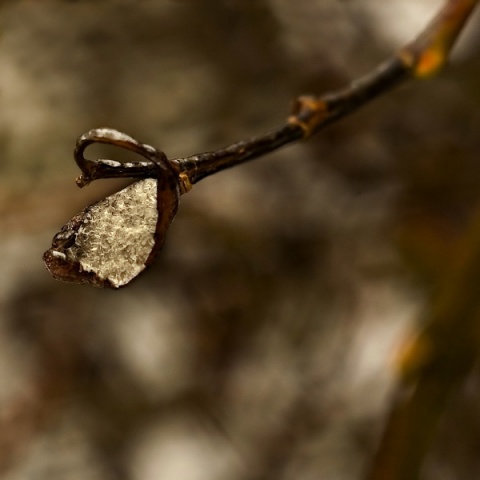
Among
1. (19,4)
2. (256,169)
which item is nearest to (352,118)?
(256,169)

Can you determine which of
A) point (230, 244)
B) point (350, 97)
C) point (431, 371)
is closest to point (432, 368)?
point (431, 371)

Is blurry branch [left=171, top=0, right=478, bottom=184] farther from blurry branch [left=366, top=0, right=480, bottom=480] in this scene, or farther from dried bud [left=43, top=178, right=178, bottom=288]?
blurry branch [left=366, top=0, right=480, bottom=480]

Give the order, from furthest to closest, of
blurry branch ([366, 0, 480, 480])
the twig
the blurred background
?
the blurred background
blurry branch ([366, 0, 480, 480])
the twig

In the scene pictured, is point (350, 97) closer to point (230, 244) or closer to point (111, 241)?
point (111, 241)

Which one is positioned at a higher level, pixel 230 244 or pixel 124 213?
pixel 230 244

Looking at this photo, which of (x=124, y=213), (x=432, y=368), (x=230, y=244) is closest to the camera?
(x=124, y=213)

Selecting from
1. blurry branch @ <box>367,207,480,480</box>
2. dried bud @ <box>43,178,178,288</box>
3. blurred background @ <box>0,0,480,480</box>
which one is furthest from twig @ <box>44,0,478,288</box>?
blurred background @ <box>0,0,480,480</box>

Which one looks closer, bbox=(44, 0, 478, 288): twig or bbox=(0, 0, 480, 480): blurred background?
bbox=(44, 0, 478, 288): twig

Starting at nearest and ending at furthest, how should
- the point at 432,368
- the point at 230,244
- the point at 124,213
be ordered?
the point at 124,213, the point at 432,368, the point at 230,244

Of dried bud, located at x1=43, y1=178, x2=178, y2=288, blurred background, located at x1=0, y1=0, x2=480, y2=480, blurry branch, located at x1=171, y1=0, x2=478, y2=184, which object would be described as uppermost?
blurred background, located at x1=0, y1=0, x2=480, y2=480

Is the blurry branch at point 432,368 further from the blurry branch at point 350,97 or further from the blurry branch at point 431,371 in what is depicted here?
the blurry branch at point 350,97
